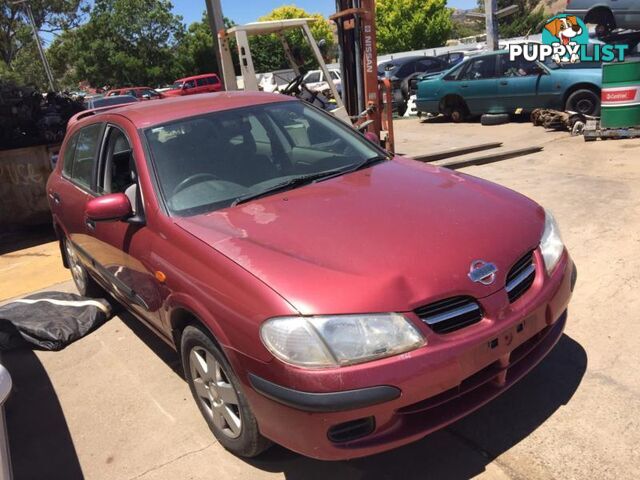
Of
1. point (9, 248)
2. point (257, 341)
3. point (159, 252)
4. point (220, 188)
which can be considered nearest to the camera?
point (257, 341)

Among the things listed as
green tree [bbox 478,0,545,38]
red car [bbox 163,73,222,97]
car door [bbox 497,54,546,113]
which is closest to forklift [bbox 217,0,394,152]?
car door [bbox 497,54,546,113]

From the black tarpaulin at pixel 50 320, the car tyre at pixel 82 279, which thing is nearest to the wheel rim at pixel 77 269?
the car tyre at pixel 82 279

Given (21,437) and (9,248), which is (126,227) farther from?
(9,248)

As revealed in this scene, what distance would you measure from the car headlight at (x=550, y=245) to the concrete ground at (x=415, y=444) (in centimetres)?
71

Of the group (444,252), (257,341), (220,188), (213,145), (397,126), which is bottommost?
(397,126)

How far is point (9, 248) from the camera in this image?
714 cm

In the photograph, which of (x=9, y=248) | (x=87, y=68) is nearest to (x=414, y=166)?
(x=9, y=248)

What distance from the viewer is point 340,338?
6.70 ft

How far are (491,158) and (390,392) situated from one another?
7.10 m

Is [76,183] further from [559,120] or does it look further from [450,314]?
[559,120]

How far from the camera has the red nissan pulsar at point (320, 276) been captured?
2.06 m

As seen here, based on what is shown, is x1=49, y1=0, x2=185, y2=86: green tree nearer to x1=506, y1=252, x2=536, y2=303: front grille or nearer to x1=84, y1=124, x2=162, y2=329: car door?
x1=84, y1=124, x2=162, y2=329: car door

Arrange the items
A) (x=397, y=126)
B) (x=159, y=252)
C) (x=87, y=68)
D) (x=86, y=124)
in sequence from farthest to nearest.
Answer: (x=87, y=68), (x=397, y=126), (x=86, y=124), (x=159, y=252)

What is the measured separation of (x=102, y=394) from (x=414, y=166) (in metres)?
2.40
